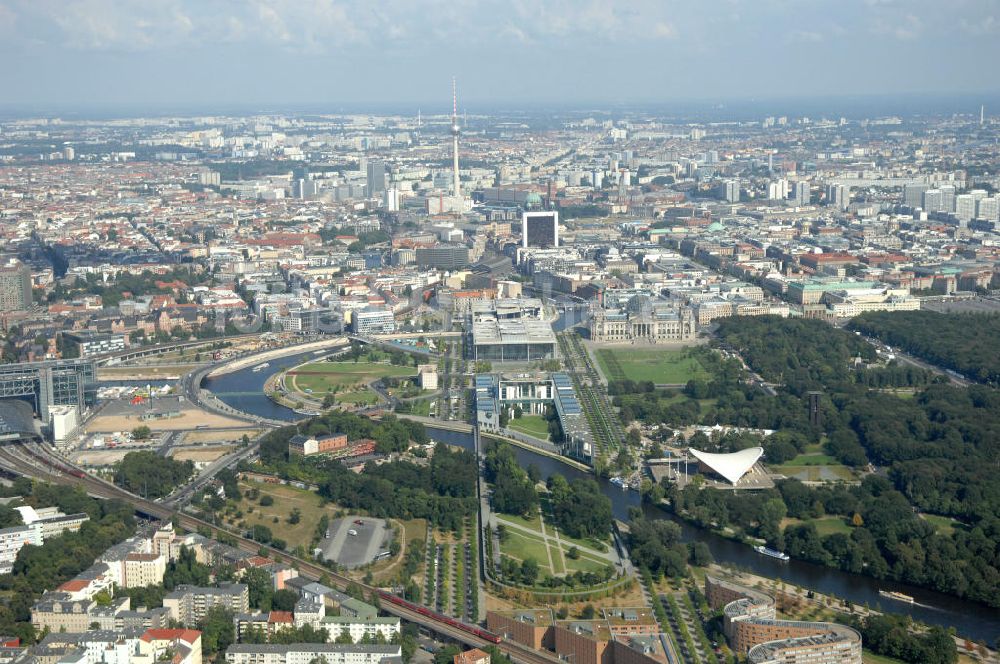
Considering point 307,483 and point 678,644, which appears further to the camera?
point 307,483

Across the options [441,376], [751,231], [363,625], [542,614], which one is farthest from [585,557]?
[751,231]

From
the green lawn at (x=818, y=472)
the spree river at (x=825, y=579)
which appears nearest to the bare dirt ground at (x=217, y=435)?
the spree river at (x=825, y=579)

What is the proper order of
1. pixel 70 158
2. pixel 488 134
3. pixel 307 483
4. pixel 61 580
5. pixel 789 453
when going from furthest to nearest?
pixel 488 134 < pixel 70 158 < pixel 789 453 < pixel 307 483 < pixel 61 580

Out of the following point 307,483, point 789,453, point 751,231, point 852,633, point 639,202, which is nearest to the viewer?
point 852,633

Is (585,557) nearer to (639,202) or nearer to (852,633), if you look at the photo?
(852,633)

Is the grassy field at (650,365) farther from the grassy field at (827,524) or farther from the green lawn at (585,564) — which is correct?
the green lawn at (585,564)

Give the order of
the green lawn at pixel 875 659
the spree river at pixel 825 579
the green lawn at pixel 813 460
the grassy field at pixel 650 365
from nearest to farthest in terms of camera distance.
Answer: the green lawn at pixel 875 659
the spree river at pixel 825 579
the green lawn at pixel 813 460
the grassy field at pixel 650 365

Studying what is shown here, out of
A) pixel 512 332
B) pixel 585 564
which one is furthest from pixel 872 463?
pixel 512 332

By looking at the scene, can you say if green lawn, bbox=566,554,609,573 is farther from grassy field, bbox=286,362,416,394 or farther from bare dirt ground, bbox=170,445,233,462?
grassy field, bbox=286,362,416,394
